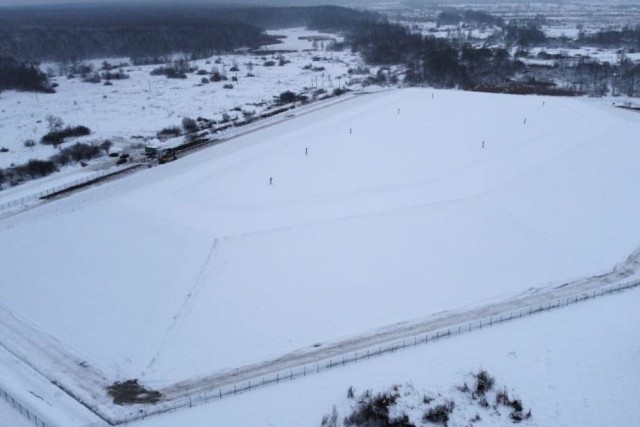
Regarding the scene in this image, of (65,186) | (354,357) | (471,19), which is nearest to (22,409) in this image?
(354,357)

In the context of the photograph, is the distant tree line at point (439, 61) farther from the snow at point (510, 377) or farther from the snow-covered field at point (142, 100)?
the snow at point (510, 377)

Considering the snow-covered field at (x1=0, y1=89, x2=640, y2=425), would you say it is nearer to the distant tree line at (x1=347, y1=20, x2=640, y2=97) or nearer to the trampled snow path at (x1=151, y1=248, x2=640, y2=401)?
the trampled snow path at (x1=151, y1=248, x2=640, y2=401)

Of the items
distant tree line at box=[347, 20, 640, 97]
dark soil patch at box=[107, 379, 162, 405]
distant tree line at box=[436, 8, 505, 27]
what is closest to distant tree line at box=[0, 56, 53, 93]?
distant tree line at box=[347, 20, 640, 97]

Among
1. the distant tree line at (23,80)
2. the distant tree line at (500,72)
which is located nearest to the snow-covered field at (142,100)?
the distant tree line at (23,80)

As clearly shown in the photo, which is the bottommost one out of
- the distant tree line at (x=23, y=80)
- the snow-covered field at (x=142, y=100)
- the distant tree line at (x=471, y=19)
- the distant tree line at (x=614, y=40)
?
the snow-covered field at (x=142, y=100)

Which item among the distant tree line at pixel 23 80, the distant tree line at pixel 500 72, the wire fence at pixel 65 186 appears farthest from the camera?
the distant tree line at pixel 23 80

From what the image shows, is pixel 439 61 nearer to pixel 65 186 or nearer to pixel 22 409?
pixel 65 186
